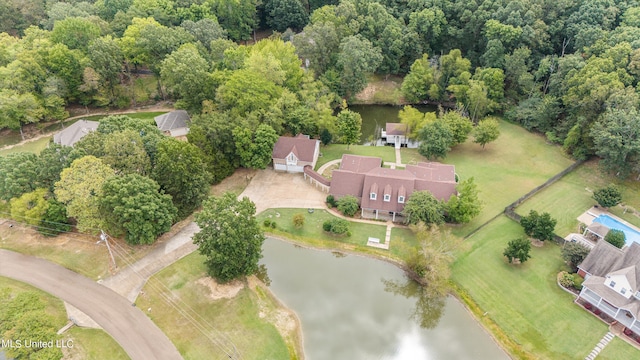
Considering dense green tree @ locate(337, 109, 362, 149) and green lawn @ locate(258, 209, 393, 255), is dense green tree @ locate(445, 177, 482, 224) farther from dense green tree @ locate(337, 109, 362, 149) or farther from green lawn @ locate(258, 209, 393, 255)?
dense green tree @ locate(337, 109, 362, 149)

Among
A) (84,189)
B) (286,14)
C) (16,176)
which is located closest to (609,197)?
(84,189)

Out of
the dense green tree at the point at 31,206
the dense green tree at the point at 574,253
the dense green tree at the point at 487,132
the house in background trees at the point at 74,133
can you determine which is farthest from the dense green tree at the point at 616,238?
the house in background trees at the point at 74,133

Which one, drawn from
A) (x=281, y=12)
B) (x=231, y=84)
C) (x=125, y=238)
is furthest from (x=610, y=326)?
(x=281, y=12)

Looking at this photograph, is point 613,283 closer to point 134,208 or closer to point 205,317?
point 205,317

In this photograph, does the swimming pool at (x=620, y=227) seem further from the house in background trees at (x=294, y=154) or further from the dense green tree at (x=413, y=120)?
the house in background trees at (x=294, y=154)

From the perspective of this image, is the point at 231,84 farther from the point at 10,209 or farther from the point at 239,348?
the point at 239,348

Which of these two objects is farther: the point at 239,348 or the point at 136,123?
the point at 136,123
